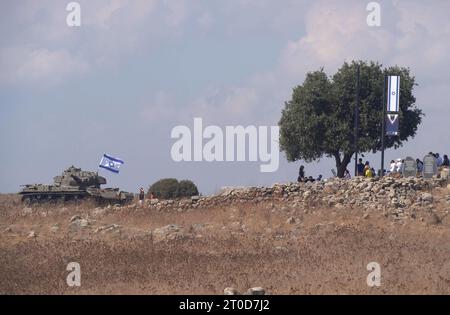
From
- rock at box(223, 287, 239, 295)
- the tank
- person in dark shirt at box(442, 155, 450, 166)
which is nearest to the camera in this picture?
rock at box(223, 287, 239, 295)

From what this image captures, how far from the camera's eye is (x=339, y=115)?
1816 inches

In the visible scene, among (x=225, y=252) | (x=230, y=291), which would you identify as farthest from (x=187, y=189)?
(x=230, y=291)

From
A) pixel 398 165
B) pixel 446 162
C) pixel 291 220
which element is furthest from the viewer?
pixel 446 162

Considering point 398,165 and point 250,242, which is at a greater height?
point 398,165

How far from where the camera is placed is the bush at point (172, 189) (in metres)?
40.8

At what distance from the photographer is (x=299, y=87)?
47.7 metres

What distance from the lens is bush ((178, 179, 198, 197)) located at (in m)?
40.9

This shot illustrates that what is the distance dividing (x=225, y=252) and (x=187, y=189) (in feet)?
67.4

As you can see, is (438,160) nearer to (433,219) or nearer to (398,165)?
(398,165)

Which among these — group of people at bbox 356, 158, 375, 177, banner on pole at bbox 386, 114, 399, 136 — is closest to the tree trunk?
group of people at bbox 356, 158, 375, 177

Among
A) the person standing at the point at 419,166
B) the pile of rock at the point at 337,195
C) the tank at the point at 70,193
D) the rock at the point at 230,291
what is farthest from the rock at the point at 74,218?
the person standing at the point at 419,166

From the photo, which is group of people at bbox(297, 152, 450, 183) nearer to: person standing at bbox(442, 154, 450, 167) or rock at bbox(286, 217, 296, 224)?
person standing at bbox(442, 154, 450, 167)

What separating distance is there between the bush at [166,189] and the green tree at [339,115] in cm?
819

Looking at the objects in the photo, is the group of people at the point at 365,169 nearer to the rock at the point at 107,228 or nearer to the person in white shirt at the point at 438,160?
the person in white shirt at the point at 438,160
